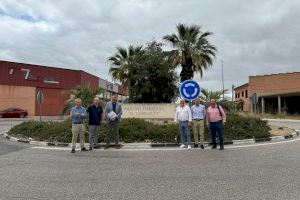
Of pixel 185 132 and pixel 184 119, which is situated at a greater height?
pixel 184 119

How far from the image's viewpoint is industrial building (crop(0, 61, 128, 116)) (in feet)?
193

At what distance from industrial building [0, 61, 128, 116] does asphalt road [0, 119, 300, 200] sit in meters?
44.4

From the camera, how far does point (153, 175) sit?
9.64 m

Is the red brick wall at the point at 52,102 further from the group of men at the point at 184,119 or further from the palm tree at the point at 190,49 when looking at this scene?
the group of men at the point at 184,119

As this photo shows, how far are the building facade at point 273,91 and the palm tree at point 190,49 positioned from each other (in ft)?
65.0

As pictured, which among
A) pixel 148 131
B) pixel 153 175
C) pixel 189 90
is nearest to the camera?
pixel 153 175

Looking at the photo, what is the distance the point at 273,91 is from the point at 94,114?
56507 mm

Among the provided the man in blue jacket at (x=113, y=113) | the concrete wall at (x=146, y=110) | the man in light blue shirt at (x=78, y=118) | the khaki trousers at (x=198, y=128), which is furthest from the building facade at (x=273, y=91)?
the man in light blue shirt at (x=78, y=118)

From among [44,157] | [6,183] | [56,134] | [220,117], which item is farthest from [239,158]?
[56,134]

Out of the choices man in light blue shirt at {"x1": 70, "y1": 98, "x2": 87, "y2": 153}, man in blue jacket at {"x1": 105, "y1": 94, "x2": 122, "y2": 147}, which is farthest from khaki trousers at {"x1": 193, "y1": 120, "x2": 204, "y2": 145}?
man in light blue shirt at {"x1": 70, "y1": 98, "x2": 87, "y2": 153}

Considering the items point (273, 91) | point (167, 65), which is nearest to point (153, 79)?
point (167, 65)

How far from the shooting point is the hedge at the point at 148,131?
18000 mm

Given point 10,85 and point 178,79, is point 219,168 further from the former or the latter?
point 10,85

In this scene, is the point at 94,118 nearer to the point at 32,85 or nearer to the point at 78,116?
the point at 78,116
